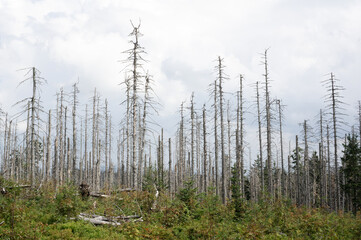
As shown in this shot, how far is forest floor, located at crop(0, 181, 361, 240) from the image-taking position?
988 cm

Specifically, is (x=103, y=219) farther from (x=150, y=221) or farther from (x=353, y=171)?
(x=353, y=171)

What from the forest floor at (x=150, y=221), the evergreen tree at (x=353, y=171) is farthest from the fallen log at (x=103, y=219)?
the evergreen tree at (x=353, y=171)

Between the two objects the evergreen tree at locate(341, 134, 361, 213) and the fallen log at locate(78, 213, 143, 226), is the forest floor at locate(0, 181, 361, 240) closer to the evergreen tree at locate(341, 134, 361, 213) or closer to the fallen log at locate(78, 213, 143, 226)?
the fallen log at locate(78, 213, 143, 226)

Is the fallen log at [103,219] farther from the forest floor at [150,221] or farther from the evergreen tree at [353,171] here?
the evergreen tree at [353,171]

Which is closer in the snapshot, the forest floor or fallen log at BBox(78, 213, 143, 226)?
the forest floor

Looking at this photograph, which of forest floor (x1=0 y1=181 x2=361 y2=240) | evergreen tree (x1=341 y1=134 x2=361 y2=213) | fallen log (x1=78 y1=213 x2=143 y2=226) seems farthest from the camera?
evergreen tree (x1=341 y1=134 x2=361 y2=213)

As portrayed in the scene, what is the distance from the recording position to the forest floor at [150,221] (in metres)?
9.88

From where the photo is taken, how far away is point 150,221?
40.4 ft


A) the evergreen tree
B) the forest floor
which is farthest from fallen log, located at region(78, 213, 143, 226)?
the evergreen tree

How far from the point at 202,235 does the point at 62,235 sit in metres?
4.88

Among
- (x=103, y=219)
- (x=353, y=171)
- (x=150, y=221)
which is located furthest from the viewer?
(x=353, y=171)

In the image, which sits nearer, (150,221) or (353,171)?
(150,221)

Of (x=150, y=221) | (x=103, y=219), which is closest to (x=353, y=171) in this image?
(x=150, y=221)

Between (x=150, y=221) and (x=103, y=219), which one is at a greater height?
(x=103, y=219)
